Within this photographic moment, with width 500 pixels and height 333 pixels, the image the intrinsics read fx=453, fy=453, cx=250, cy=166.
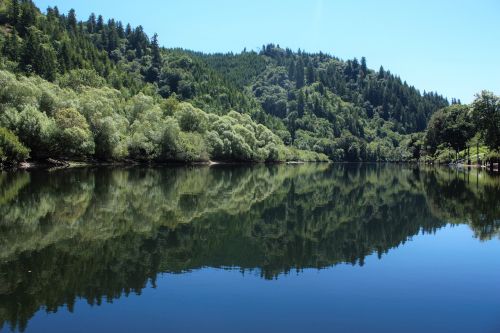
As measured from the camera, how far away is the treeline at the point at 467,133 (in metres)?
112

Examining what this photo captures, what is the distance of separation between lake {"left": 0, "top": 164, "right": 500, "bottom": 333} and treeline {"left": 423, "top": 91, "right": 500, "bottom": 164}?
88.1 m

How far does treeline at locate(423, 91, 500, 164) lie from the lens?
111750 mm

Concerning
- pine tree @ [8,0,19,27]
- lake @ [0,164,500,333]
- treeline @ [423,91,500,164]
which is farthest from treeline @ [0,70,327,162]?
treeline @ [423,91,500,164]

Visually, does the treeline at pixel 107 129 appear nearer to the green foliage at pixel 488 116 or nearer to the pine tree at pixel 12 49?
the pine tree at pixel 12 49

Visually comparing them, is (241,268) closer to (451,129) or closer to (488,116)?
(488,116)

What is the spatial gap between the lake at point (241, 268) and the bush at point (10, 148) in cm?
3535

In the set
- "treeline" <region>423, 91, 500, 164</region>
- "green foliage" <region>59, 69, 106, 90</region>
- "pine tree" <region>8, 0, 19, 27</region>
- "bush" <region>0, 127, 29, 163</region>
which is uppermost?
"pine tree" <region>8, 0, 19, 27</region>

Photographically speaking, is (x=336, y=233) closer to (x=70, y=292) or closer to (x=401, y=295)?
(x=401, y=295)

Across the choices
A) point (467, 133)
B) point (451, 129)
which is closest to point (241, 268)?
point (467, 133)

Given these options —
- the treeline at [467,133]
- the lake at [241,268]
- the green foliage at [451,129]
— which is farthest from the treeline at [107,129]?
the green foliage at [451,129]

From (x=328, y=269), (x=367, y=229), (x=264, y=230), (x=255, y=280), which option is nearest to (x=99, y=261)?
(x=255, y=280)

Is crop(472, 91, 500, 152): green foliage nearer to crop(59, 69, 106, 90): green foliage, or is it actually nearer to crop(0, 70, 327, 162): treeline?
crop(0, 70, 327, 162): treeline

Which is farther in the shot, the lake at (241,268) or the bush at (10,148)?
the bush at (10,148)

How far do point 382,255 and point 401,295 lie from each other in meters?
6.01
